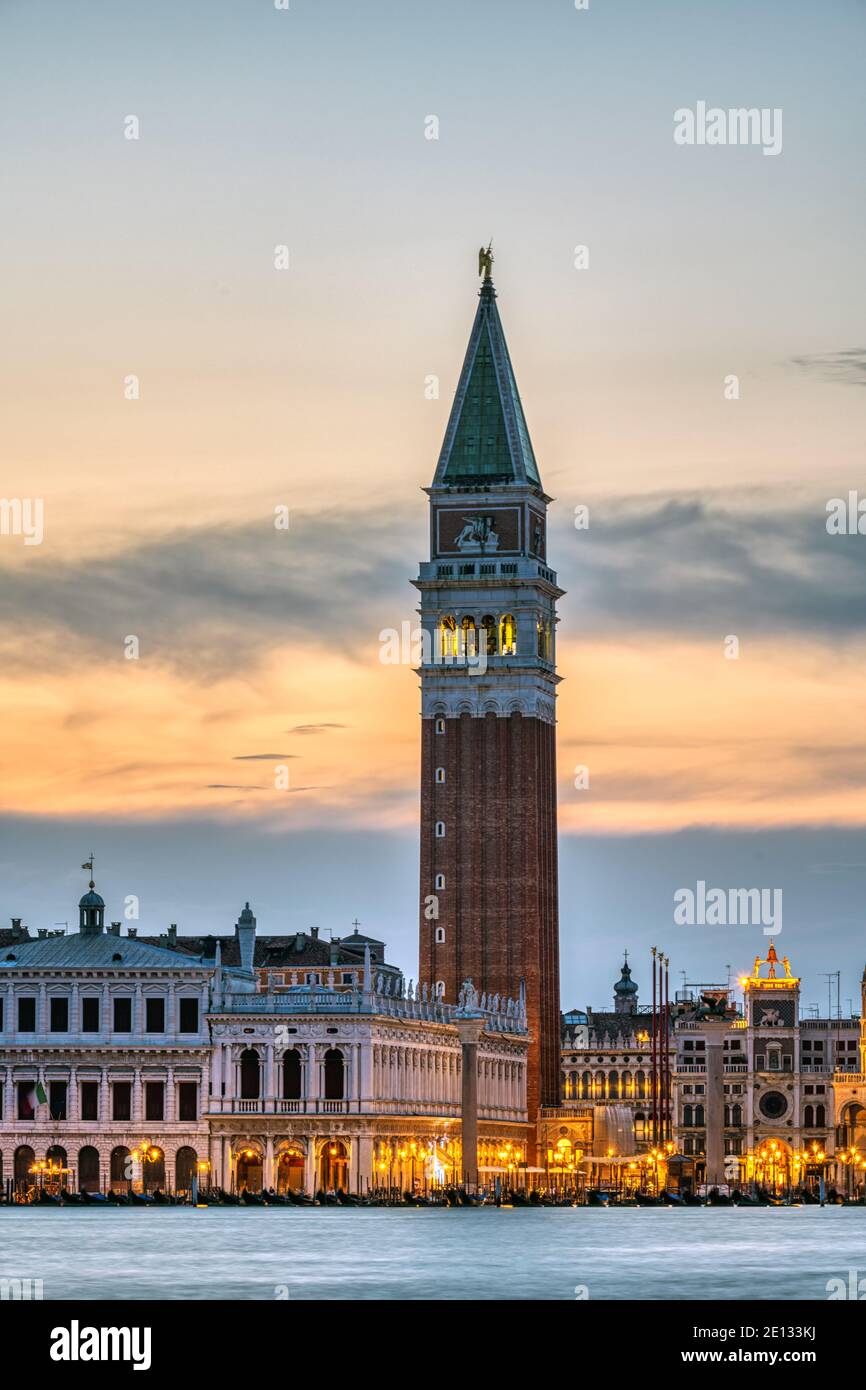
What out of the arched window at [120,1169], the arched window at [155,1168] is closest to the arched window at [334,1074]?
the arched window at [155,1168]

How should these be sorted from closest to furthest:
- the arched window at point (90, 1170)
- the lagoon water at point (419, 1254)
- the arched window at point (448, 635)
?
the lagoon water at point (419, 1254), the arched window at point (90, 1170), the arched window at point (448, 635)

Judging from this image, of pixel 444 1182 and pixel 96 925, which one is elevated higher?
pixel 96 925

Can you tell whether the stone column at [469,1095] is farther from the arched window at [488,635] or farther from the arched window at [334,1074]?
the arched window at [488,635]

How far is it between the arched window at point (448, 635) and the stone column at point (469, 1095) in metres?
28.1

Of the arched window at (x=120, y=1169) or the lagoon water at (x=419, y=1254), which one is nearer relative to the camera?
the lagoon water at (x=419, y=1254)

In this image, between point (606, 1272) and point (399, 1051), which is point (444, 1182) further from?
point (606, 1272)

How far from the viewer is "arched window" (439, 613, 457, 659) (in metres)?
178

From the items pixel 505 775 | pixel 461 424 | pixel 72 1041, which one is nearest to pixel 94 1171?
pixel 72 1041

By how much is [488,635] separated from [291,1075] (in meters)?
36.5

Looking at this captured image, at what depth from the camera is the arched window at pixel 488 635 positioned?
177 metres
